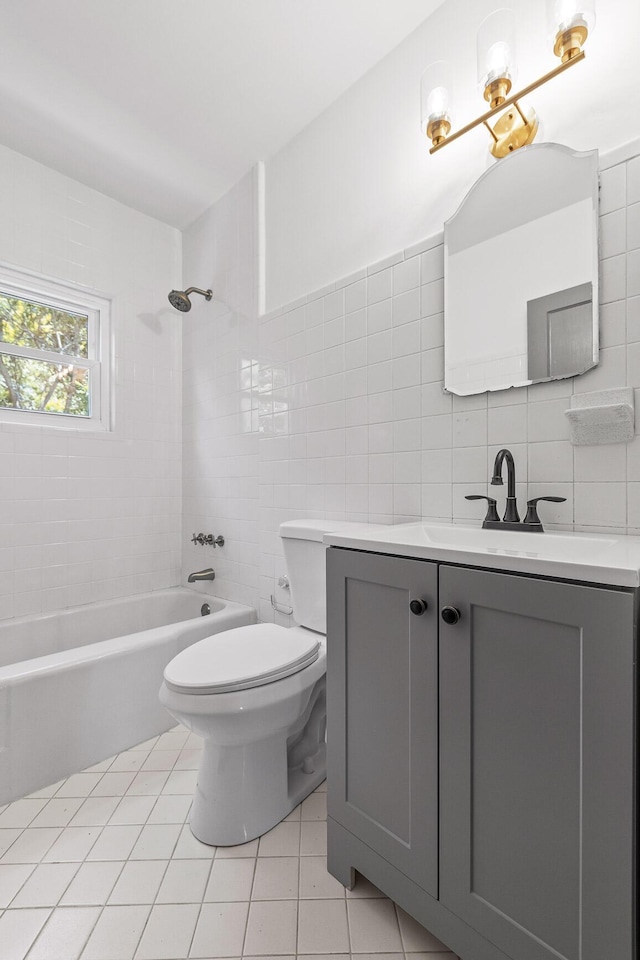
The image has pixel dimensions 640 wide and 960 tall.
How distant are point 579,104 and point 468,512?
43.5 inches

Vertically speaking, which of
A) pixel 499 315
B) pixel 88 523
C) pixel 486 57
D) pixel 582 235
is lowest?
pixel 88 523

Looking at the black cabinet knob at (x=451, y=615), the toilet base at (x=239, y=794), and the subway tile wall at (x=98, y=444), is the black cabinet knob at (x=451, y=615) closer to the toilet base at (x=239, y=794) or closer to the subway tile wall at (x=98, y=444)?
the toilet base at (x=239, y=794)

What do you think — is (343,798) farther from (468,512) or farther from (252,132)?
(252,132)

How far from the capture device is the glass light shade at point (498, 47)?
47.8 inches

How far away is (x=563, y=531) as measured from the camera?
1208 mm

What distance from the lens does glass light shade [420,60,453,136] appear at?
1368 mm

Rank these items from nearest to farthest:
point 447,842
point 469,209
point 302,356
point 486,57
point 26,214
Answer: point 447,842, point 486,57, point 469,209, point 302,356, point 26,214

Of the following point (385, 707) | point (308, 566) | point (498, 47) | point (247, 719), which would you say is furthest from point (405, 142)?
point (247, 719)

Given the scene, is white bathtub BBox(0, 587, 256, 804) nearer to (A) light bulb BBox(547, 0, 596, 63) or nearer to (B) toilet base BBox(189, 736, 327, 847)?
(B) toilet base BBox(189, 736, 327, 847)

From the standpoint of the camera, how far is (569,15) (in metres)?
1.09

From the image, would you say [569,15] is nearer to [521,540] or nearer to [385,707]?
[521,540]

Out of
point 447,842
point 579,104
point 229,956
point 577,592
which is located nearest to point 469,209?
point 579,104

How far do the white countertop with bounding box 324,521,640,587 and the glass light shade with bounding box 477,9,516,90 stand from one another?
1193mm

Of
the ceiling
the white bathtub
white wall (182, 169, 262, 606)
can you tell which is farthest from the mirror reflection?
the white bathtub
